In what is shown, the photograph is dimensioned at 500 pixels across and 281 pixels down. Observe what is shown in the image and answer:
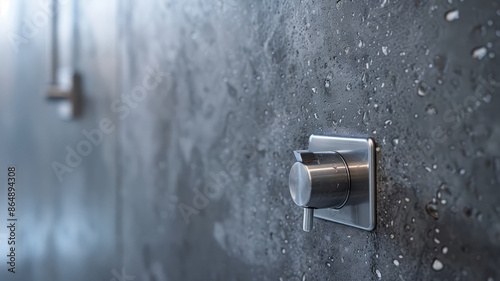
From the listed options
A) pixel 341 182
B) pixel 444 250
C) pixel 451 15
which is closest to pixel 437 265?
pixel 444 250

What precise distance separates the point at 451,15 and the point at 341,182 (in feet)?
0.68

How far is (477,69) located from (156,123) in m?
0.72

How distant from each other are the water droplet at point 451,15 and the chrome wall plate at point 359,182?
0.48ft

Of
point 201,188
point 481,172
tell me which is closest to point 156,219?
point 201,188

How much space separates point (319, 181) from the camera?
432 millimetres

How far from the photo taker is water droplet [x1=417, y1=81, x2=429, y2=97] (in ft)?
1.27

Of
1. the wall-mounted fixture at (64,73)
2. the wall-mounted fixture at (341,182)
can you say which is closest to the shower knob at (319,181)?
the wall-mounted fixture at (341,182)

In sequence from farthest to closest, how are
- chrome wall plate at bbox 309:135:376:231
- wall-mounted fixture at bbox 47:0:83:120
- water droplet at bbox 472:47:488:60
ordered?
1. wall-mounted fixture at bbox 47:0:83:120
2. chrome wall plate at bbox 309:135:376:231
3. water droplet at bbox 472:47:488:60

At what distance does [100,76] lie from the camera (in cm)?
100

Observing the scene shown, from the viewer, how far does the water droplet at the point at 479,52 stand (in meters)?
0.34

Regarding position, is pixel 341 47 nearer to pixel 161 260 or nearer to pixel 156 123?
pixel 156 123

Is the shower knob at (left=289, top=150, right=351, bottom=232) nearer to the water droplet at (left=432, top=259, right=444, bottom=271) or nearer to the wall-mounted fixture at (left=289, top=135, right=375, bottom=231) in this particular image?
the wall-mounted fixture at (left=289, top=135, right=375, bottom=231)

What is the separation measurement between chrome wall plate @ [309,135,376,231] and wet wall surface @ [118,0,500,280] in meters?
0.01

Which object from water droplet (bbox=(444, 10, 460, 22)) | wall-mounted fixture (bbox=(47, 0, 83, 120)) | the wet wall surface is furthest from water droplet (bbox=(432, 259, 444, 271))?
wall-mounted fixture (bbox=(47, 0, 83, 120))
